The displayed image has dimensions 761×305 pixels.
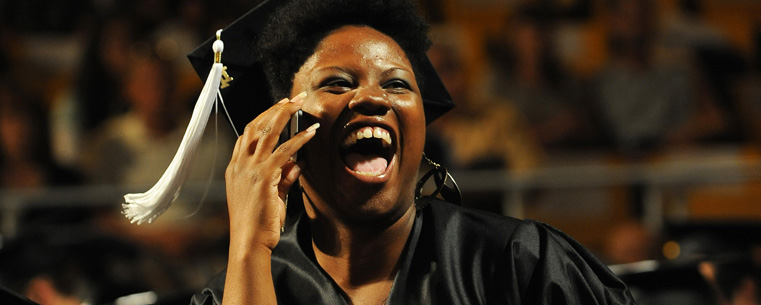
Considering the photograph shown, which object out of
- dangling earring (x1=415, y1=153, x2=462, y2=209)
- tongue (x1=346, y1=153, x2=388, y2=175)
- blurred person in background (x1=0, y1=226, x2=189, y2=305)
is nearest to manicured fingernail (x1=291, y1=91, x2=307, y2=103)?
tongue (x1=346, y1=153, x2=388, y2=175)

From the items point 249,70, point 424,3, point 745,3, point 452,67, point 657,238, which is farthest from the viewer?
point 745,3

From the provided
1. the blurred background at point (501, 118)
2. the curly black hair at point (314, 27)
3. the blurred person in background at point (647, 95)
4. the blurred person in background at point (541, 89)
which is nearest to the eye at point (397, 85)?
the curly black hair at point (314, 27)

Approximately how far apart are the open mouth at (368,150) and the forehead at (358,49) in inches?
4.4

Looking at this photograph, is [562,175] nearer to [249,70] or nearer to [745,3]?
[745,3]

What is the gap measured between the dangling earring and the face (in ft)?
0.15

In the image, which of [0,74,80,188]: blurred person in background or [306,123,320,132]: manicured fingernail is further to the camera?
[0,74,80,188]: blurred person in background

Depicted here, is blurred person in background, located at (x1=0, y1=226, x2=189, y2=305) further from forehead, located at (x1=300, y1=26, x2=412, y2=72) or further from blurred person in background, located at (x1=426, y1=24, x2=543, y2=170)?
blurred person in background, located at (x1=426, y1=24, x2=543, y2=170)

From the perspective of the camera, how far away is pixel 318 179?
4.51 ft

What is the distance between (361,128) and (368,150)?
0.18 ft

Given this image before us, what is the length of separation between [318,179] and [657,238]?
2.20 meters

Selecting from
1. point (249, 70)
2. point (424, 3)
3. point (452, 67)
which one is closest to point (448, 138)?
point (452, 67)

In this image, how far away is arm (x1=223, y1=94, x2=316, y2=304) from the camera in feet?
4.22

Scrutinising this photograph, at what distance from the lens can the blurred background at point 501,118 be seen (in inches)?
137

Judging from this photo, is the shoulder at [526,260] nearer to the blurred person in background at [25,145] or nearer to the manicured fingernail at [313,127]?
the manicured fingernail at [313,127]
